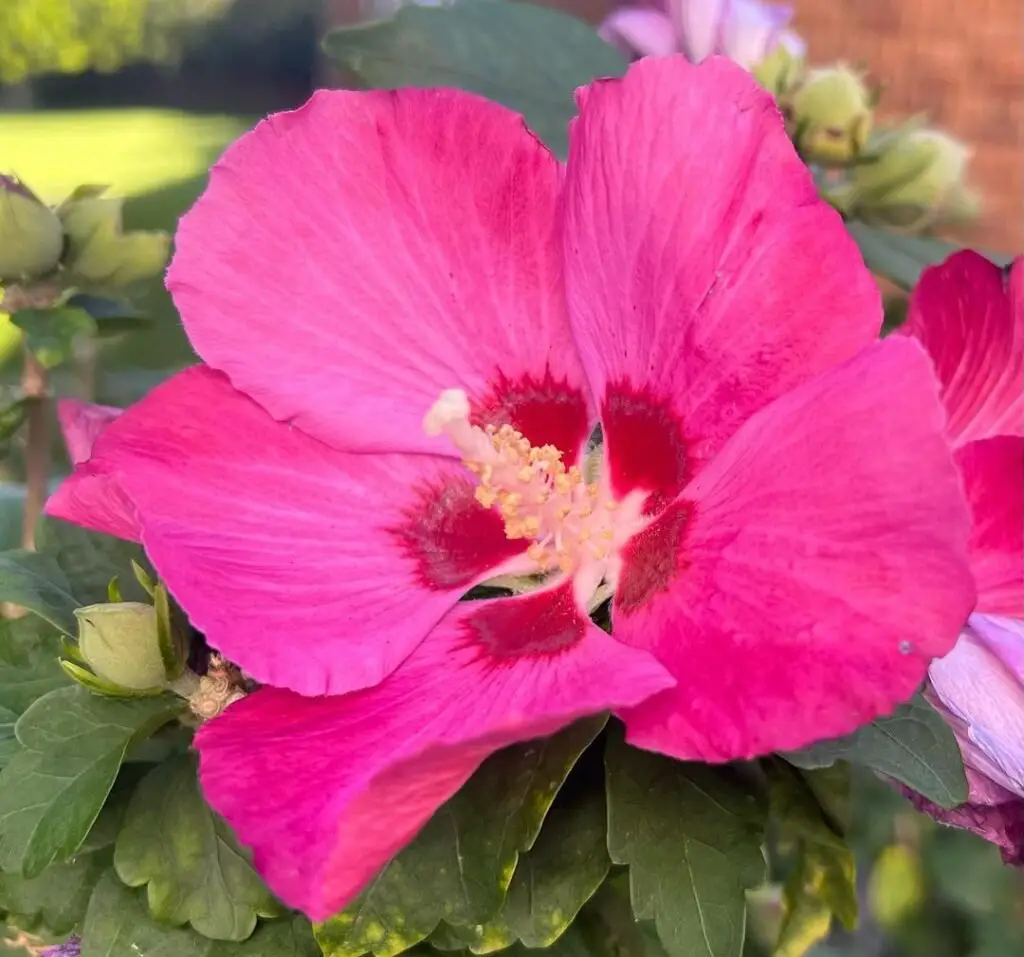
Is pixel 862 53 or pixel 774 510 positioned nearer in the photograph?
pixel 774 510

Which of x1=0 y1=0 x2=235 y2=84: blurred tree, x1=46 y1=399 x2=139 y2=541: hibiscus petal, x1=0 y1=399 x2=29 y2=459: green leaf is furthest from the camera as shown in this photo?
x1=0 y1=0 x2=235 y2=84: blurred tree

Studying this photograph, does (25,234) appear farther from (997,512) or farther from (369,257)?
(997,512)

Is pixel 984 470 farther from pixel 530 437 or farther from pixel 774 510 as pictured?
pixel 530 437

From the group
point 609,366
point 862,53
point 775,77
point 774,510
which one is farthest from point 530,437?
point 862,53

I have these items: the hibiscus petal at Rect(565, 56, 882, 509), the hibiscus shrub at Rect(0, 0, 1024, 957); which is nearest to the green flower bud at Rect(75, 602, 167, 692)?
the hibiscus shrub at Rect(0, 0, 1024, 957)

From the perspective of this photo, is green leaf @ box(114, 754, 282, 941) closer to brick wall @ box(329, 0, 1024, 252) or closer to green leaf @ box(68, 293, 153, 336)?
green leaf @ box(68, 293, 153, 336)

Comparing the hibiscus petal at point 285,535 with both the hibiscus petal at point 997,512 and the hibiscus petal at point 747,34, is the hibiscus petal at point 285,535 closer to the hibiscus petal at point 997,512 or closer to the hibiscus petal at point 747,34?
the hibiscus petal at point 997,512

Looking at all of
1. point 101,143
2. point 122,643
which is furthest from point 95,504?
point 101,143
